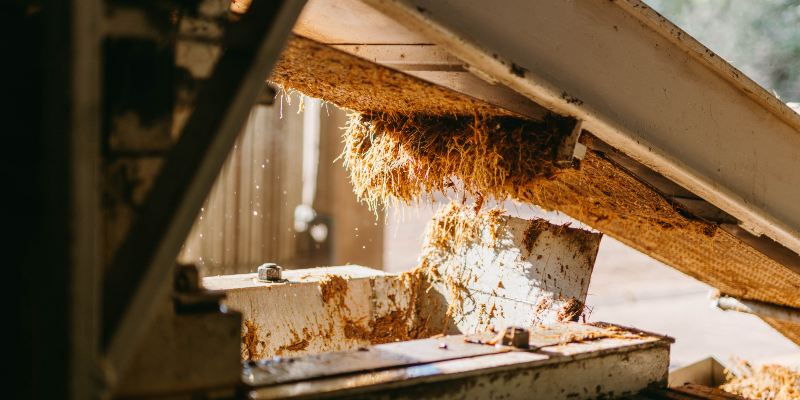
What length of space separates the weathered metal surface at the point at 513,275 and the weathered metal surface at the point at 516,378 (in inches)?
23.9

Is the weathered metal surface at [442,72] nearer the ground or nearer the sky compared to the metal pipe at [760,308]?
nearer the sky

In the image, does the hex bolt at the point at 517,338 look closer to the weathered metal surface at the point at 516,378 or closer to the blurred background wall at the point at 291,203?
the weathered metal surface at the point at 516,378

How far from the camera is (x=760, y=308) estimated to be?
13.1ft

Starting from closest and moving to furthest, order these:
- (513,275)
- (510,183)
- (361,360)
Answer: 1. (361,360)
2. (510,183)
3. (513,275)

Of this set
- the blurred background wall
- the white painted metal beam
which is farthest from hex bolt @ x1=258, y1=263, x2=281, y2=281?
the blurred background wall

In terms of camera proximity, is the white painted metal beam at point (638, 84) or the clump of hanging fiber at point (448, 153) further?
the clump of hanging fiber at point (448, 153)

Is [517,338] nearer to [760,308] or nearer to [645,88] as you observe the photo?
[645,88]

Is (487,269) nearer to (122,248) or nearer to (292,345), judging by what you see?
(292,345)

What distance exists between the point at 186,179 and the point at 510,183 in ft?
5.55

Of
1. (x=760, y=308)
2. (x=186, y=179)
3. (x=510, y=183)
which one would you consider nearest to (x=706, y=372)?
(x=760, y=308)

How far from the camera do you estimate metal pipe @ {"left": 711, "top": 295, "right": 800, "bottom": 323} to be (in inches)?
150

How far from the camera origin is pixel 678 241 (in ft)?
10.9

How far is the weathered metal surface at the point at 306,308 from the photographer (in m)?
3.39

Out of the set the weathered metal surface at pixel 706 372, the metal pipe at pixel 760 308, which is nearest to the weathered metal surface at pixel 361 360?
the metal pipe at pixel 760 308
